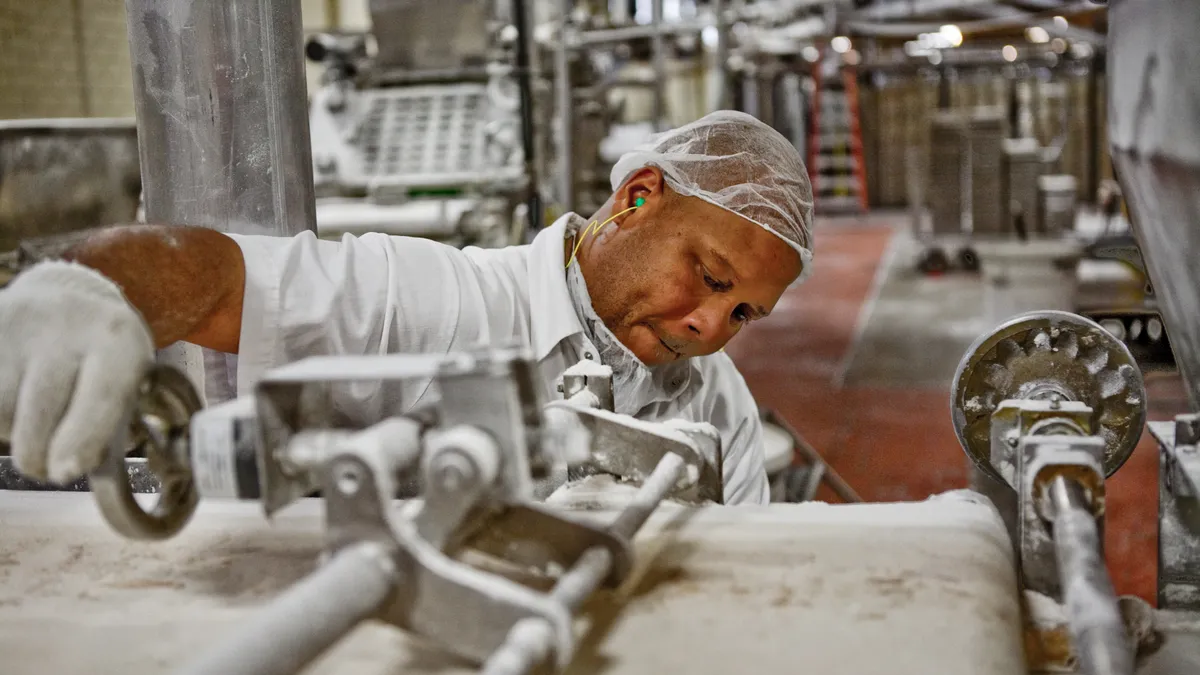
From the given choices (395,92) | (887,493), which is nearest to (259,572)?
(887,493)

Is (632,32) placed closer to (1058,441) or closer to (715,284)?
(715,284)

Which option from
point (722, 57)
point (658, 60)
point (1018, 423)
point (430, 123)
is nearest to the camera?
point (1018, 423)

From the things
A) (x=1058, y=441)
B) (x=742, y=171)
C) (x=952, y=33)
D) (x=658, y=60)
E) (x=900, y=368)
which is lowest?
(x=900, y=368)

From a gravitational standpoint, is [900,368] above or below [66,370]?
below

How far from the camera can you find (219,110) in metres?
1.68

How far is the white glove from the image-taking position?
90cm

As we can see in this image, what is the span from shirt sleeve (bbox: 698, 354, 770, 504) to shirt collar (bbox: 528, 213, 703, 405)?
0.15 meters

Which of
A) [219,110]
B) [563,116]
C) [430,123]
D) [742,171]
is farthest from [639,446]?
[430,123]

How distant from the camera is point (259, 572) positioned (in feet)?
3.34

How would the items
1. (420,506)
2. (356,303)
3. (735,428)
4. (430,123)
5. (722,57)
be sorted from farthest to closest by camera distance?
1. (722,57)
2. (430,123)
3. (735,428)
4. (356,303)
5. (420,506)

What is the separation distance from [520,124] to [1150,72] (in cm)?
356

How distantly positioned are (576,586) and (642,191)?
1.12 metres

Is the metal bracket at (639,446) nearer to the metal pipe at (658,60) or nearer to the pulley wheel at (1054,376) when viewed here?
the pulley wheel at (1054,376)

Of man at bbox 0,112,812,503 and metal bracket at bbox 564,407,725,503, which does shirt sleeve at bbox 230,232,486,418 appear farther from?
metal bracket at bbox 564,407,725,503
